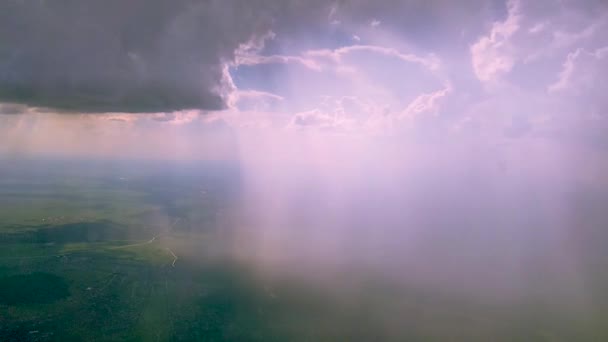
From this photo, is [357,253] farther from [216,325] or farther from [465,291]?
[216,325]

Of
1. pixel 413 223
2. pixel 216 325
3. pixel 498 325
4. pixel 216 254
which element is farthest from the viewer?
pixel 413 223

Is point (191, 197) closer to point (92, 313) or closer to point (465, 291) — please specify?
point (92, 313)

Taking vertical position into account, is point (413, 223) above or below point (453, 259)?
above

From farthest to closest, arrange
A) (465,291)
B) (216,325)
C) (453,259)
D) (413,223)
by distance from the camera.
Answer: (413,223), (453,259), (465,291), (216,325)

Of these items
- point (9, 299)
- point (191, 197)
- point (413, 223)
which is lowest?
point (9, 299)

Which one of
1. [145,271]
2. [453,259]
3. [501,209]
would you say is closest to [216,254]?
[145,271]

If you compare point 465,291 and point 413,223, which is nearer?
point 465,291
